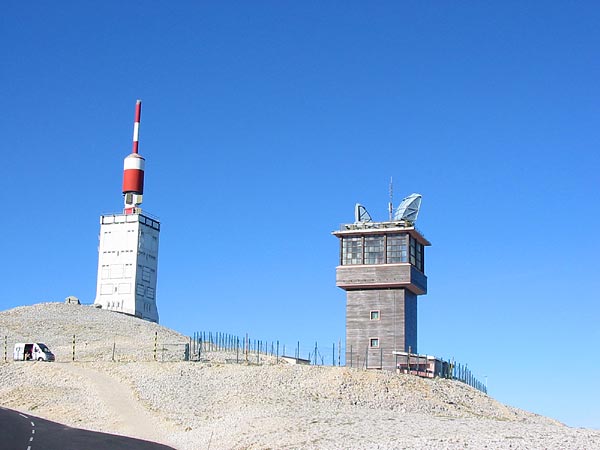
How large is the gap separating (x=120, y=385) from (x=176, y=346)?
75.0 ft

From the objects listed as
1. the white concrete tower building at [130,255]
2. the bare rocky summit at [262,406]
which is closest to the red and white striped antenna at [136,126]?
the white concrete tower building at [130,255]

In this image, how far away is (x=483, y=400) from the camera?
59.8 meters

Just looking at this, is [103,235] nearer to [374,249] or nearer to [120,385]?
[374,249]

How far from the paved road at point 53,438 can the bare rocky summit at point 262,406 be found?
2.02 m

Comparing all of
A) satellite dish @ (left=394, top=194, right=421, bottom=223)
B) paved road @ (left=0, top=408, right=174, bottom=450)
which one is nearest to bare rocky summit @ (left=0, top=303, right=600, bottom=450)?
paved road @ (left=0, top=408, right=174, bottom=450)

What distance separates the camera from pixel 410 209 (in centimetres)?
7081

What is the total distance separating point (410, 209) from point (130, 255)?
140ft

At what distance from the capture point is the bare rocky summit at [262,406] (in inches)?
1420

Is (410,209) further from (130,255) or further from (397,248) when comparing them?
(130,255)

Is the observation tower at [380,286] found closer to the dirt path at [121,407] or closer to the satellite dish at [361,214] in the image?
the satellite dish at [361,214]

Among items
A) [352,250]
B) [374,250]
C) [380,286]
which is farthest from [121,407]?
[374,250]

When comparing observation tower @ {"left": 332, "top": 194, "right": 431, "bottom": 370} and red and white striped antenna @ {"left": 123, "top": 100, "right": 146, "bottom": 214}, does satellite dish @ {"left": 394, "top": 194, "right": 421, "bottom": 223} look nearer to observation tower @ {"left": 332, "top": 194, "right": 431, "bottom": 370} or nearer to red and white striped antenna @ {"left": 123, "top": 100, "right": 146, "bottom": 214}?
observation tower @ {"left": 332, "top": 194, "right": 431, "bottom": 370}

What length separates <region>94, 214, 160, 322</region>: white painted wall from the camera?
100625 millimetres

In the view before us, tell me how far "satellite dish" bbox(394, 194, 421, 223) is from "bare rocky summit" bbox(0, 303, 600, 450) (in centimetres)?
1455
